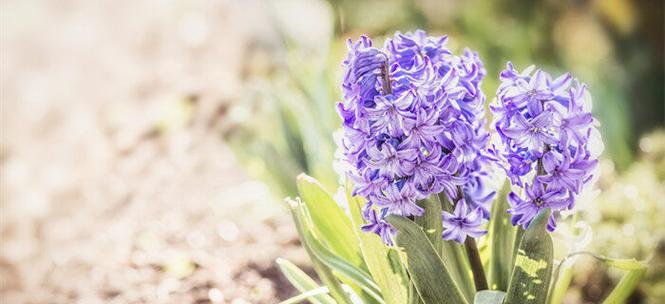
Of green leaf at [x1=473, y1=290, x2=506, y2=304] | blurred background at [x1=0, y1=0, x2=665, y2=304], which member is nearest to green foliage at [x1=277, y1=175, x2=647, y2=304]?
green leaf at [x1=473, y1=290, x2=506, y2=304]

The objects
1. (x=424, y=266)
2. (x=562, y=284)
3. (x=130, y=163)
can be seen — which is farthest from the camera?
(x=130, y=163)

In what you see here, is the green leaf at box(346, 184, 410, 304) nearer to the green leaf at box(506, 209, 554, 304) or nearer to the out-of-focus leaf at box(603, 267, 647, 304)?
the green leaf at box(506, 209, 554, 304)

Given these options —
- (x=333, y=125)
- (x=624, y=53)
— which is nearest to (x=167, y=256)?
(x=333, y=125)

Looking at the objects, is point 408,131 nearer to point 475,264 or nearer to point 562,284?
point 475,264

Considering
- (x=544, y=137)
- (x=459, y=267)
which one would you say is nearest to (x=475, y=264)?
(x=459, y=267)

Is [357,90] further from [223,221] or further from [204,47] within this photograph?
[204,47]

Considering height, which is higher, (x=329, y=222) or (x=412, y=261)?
(x=329, y=222)
